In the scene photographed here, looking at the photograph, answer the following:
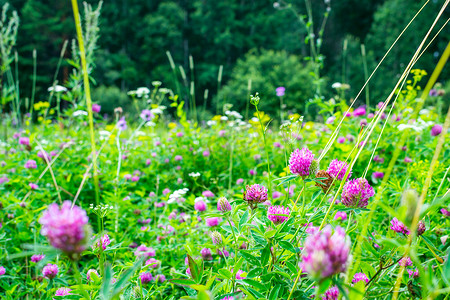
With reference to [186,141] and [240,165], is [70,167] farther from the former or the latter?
[240,165]

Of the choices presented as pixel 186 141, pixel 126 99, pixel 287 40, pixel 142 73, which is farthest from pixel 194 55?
pixel 186 141

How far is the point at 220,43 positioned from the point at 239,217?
2025 cm

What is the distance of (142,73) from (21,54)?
6.02m

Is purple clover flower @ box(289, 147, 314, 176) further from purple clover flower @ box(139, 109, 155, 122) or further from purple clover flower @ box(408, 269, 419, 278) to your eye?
purple clover flower @ box(139, 109, 155, 122)

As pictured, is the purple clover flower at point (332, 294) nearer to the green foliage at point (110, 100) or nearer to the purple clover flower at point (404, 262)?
the purple clover flower at point (404, 262)

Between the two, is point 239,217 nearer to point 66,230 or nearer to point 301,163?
point 301,163

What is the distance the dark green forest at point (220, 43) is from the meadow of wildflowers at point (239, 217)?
11000mm

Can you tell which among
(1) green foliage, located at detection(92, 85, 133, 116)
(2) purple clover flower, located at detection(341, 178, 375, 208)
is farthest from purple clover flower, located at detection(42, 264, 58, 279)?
(1) green foliage, located at detection(92, 85, 133, 116)

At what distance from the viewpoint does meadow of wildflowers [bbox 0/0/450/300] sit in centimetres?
46

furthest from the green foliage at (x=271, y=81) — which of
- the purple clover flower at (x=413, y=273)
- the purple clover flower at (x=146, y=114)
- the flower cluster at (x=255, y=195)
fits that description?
the flower cluster at (x=255, y=195)

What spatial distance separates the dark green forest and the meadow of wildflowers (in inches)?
433

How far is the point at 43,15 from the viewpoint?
16656mm

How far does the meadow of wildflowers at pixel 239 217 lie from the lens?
0.46 meters

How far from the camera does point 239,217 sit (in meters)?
0.90
